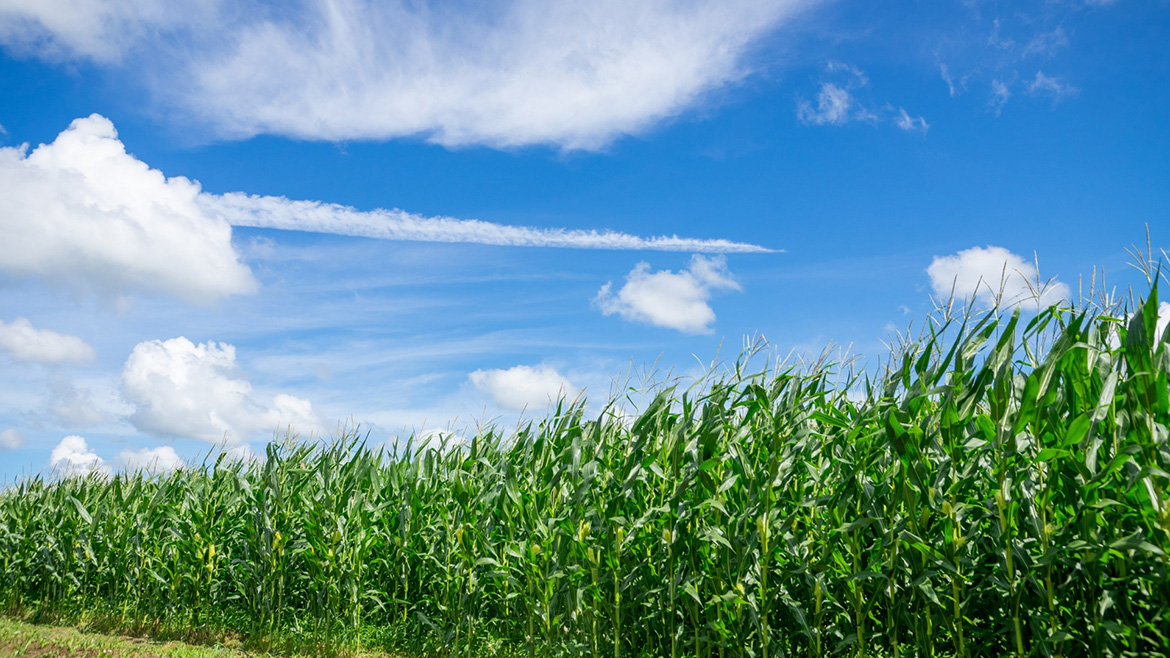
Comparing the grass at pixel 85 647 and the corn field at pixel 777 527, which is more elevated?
the corn field at pixel 777 527

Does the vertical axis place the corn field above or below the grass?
above

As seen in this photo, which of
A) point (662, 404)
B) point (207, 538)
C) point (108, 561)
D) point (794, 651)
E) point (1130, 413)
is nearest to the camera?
point (1130, 413)

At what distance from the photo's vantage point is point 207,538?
27.3ft

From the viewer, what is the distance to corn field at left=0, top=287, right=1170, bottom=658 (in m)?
3.50

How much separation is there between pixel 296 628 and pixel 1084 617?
7.19m

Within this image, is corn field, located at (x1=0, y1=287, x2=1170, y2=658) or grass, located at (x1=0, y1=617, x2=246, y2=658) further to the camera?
grass, located at (x1=0, y1=617, x2=246, y2=658)

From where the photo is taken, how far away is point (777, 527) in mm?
4418

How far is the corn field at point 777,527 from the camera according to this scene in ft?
11.5

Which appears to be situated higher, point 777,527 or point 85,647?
point 777,527

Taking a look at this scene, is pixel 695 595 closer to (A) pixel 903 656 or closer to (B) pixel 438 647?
(A) pixel 903 656

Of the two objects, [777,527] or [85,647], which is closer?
[777,527]

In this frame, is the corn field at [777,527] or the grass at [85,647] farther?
the grass at [85,647]

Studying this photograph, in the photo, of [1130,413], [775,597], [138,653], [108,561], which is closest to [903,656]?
[775,597]

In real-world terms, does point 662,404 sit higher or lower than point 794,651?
higher
